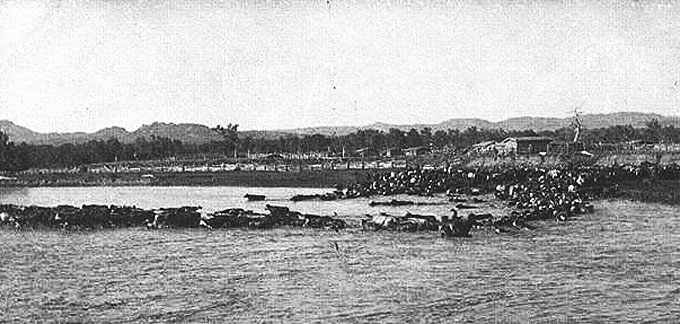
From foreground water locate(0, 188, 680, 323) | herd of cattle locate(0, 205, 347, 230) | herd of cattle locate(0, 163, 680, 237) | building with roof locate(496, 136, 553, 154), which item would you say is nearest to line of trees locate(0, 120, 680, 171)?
building with roof locate(496, 136, 553, 154)

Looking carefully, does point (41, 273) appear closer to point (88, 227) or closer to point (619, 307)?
point (88, 227)

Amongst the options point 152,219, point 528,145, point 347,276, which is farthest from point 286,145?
point 347,276

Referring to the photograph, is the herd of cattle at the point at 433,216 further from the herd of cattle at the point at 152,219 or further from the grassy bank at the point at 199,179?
the grassy bank at the point at 199,179

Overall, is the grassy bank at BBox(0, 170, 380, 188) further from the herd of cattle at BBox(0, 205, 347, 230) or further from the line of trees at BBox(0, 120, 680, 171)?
the line of trees at BBox(0, 120, 680, 171)

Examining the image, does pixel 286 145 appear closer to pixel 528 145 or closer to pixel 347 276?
pixel 528 145

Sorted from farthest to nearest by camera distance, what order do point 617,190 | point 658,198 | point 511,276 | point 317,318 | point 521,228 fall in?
1. point 617,190
2. point 658,198
3. point 521,228
4. point 511,276
5. point 317,318

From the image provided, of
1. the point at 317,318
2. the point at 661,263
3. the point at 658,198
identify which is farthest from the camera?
the point at 658,198

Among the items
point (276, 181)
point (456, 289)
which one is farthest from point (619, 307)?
point (276, 181)
